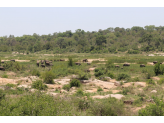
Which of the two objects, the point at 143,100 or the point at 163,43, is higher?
the point at 163,43

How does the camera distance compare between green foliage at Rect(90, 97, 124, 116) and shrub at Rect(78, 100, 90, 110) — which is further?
shrub at Rect(78, 100, 90, 110)

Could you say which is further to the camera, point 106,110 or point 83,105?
point 83,105

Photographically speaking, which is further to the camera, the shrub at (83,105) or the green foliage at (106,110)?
the shrub at (83,105)

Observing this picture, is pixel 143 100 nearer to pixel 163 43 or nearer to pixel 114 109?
pixel 114 109

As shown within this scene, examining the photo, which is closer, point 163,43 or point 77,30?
point 163,43

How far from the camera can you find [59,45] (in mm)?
64562

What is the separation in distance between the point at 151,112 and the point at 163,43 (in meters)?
53.7

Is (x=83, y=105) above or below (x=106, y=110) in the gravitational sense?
below
